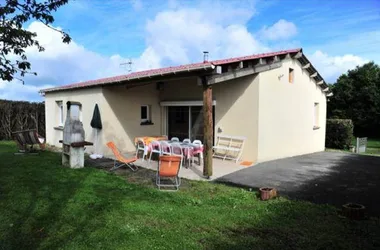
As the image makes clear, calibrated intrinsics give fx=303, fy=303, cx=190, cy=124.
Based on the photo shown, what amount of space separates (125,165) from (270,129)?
222 inches

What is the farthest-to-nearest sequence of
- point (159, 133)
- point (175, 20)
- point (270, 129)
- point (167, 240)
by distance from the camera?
point (175, 20), point (159, 133), point (270, 129), point (167, 240)

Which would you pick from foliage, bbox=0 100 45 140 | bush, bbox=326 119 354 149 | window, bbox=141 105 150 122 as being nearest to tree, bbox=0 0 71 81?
window, bbox=141 105 150 122

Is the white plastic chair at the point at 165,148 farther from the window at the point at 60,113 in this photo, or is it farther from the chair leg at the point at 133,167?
the window at the point at 60,113

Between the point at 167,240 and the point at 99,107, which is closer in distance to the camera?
the point at 167,240

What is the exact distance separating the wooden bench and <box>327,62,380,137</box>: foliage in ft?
74.5

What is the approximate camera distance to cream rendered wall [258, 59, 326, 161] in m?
11.4

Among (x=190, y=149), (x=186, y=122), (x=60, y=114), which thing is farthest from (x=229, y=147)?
(x=60, y=114)

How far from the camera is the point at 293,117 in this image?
13.4 meters

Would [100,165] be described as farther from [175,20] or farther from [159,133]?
[175,20]

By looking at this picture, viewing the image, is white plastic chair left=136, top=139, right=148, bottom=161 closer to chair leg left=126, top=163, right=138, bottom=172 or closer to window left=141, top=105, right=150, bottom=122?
chair leg left=126, top=163, right=138, bottom=172

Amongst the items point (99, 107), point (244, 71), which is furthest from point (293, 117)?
point (99, 107)

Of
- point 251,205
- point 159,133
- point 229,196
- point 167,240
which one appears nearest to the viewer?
point 167,240

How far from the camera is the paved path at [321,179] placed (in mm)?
6789

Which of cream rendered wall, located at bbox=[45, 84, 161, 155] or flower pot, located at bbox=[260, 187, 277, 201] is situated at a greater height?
cream rendered wall, located at bbox=[45, 84, 161, 155]
